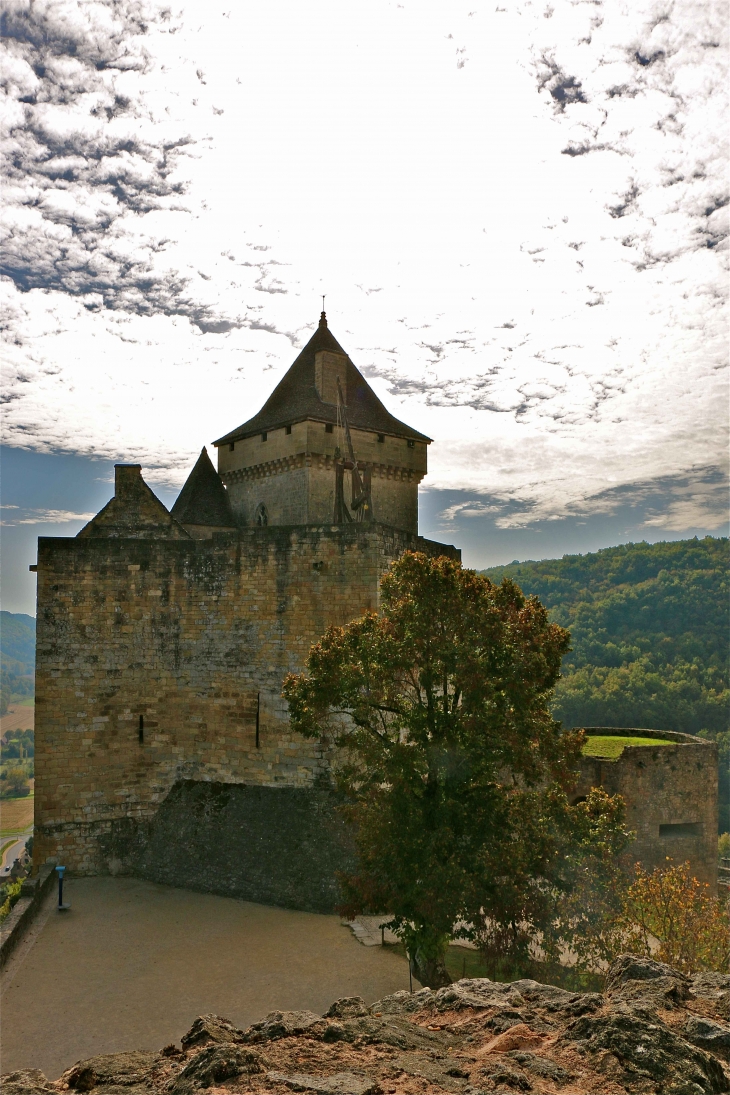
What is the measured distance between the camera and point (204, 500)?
24.4 metres

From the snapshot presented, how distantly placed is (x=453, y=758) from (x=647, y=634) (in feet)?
210

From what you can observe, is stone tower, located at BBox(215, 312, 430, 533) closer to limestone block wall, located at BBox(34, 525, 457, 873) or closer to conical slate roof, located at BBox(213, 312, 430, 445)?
conical slate roof, located at BBox(213, 312, 430, 445)

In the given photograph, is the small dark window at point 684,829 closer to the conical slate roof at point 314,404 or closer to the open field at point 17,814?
the conical slate roof at point 314,404

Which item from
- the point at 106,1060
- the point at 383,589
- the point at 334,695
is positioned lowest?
the point at 106,1060

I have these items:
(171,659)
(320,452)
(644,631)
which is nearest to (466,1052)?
(171,659)

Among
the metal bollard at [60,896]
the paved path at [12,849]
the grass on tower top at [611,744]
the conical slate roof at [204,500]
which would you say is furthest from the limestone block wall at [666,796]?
the paved path at [12,849]

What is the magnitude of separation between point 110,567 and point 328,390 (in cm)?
1189

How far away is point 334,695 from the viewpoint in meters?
9.99

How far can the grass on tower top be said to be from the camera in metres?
18.4

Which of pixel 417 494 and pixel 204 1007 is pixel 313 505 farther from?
pixel 204 1007

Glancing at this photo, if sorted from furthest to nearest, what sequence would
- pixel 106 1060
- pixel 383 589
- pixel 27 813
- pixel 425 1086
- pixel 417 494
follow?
pixel 27 813 < pixel 417 494 < pixel 383 589 < pixel 106 1060 < pixel 425 1086

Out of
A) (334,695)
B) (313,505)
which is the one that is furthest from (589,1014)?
(313,505)

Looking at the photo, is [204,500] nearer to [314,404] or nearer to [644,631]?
[314,404]

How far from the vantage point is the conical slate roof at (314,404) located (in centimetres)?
2403
